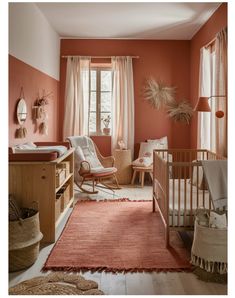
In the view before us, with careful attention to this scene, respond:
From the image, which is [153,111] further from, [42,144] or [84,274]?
[84,274]

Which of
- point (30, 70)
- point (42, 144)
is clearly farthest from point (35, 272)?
point (30, 70)

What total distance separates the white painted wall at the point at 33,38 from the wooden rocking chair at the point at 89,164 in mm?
1321

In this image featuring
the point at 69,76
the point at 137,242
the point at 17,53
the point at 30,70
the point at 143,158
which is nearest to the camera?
the point at 137,242

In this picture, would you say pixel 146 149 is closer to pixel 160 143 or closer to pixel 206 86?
pixel 160 143

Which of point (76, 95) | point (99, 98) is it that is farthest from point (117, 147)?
point (76, 95)

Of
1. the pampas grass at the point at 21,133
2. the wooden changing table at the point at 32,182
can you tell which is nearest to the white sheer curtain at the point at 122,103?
the pampas grass at the point at 21,133

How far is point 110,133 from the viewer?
22.2 feet

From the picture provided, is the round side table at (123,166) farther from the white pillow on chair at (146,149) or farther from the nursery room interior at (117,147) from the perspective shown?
the white pillow on chair at (146,149)

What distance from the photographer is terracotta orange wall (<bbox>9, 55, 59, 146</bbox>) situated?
384 centimetres

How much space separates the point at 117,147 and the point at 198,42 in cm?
247

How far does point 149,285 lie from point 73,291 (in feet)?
1.81

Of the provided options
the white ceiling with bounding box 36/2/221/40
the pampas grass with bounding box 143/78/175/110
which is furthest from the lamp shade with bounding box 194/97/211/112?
the pampas grass with bounding box 143/78/175/110

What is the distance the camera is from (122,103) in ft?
21.8

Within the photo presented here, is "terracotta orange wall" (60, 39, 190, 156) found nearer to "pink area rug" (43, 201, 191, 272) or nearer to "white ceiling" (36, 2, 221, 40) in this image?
"white ceiling" (36, 2, 221, 40)
